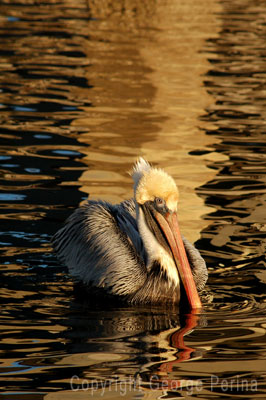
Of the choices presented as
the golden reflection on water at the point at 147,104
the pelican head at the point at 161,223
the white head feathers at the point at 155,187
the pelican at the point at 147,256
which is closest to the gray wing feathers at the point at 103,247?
the pelican at the point at 147,256

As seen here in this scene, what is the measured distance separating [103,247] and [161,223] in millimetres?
432

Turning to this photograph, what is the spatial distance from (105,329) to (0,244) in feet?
5.10

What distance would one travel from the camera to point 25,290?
5598 mm

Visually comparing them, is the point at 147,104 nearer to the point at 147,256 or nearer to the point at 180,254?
the point at 147,256

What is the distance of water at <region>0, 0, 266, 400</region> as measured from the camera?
14.7ft

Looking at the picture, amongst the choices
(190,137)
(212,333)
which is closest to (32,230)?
(212,333)

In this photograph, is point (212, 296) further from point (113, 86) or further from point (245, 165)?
point (113, 86)

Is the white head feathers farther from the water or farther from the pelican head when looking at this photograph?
the water

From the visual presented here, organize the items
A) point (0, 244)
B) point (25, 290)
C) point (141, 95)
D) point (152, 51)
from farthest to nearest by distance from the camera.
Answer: point (152, 51) < point (141, 95) < point (0, 244) < point (25, 290)

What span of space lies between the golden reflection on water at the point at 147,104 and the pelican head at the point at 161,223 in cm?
99

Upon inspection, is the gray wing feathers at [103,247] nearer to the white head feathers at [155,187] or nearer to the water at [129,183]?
the water at [129,183]

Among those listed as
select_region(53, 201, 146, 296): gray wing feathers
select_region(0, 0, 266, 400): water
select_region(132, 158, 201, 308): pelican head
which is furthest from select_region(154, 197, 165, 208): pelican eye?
select_region(0, 0, 266, 400): water

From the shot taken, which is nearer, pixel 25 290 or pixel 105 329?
pixel 105 329

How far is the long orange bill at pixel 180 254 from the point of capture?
543 centimetres
